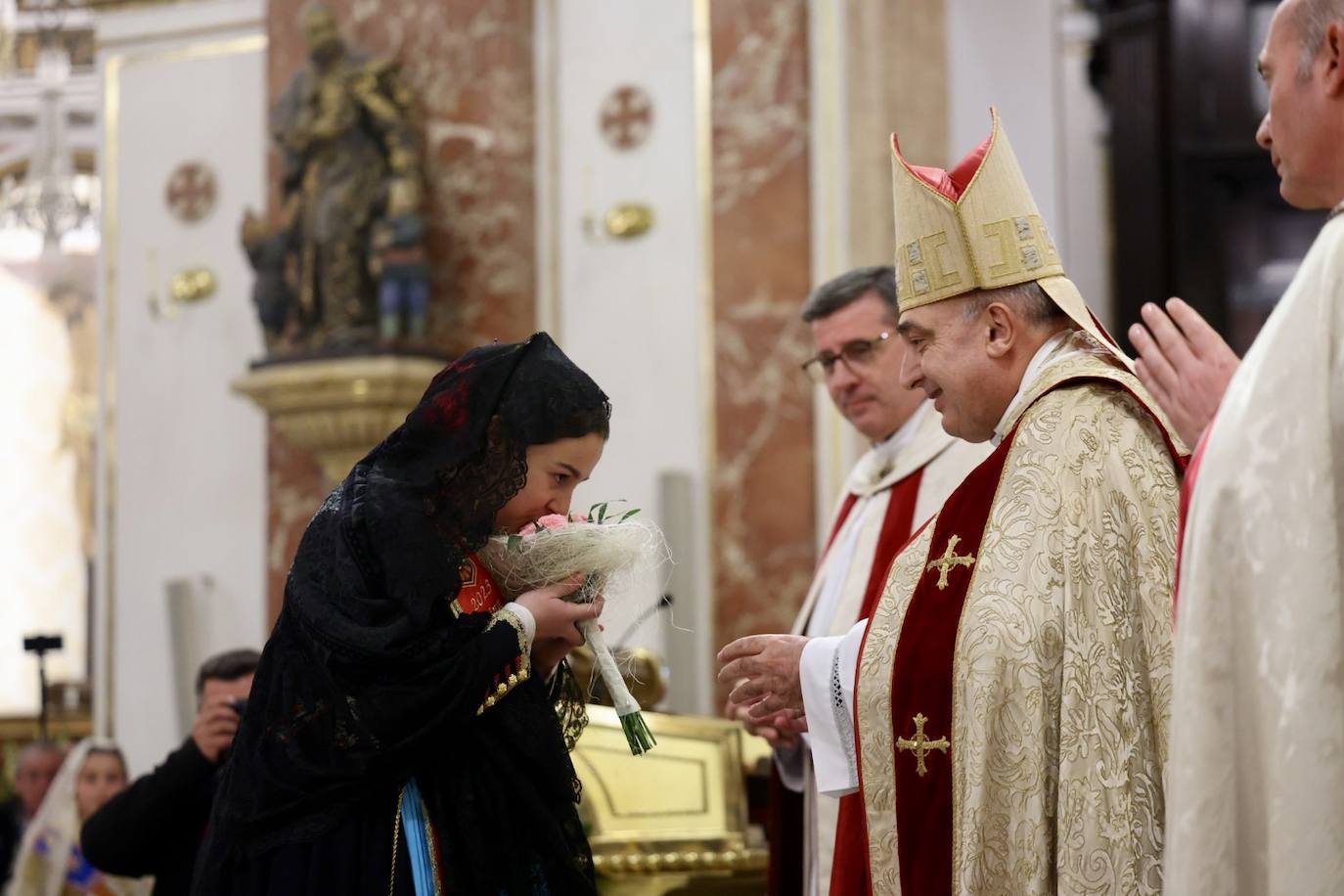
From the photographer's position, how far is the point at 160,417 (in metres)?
9.47

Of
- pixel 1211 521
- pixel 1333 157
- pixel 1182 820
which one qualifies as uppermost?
pixel 1333 157

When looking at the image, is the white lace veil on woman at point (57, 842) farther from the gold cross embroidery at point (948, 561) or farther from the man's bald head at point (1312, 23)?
the man's bald head at point (1312, 23)

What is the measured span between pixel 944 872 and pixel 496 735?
765mm

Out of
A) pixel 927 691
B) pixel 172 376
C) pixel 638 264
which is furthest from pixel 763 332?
pixel 927 691

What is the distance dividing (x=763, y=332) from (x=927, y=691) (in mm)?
5295

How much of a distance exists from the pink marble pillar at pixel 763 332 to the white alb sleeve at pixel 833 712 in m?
4.82

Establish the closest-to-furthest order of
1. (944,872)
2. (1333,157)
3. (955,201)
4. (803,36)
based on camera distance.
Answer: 1. (1333,157)
2. (944,872)
3. (955,201)
4. (803,36)

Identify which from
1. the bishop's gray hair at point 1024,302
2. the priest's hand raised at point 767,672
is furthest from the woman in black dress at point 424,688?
the bishop's gray hair at point 1024,302

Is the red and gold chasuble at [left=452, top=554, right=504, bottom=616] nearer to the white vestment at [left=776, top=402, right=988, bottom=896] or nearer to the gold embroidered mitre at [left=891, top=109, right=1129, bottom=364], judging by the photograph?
the gold embroidered mitre at [left=891, top=109, right=1129, bottom=364]

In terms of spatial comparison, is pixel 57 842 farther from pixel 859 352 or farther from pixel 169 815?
pixel 859 352

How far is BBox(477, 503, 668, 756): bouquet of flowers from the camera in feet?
9.71

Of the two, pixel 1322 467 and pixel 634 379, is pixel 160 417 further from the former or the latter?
pixel 1322 467

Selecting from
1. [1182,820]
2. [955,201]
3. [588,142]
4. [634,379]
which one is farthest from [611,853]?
[588,142]

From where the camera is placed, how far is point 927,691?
9.25 ft
